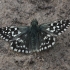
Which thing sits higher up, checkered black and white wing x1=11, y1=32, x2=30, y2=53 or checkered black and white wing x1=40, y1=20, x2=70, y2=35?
checkered black and white wing x1=40, y1=20, x2=70, y2=35

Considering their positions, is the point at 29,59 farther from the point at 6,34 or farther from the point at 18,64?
Answer: the point at 6,34

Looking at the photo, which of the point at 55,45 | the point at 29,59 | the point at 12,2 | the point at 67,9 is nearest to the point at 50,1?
the point at 67,9

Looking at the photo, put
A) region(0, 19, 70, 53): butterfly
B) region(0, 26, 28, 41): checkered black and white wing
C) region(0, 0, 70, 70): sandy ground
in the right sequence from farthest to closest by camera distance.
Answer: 1. region(0, 26, 28, 41): checkered black and white wing
2. region(0, 19, 70, 53): butterfly
3. region(0, 0, 70, 70): sandy ground

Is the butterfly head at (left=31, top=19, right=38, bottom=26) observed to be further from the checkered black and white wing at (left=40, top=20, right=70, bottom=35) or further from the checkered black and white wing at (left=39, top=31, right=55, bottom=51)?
A: the checkered black and white wing at (left=39, top=31, right=55, bottom=51)

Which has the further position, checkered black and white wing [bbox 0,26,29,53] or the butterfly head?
the butterfly head

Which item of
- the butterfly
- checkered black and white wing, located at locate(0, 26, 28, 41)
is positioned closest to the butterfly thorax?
the butterfly

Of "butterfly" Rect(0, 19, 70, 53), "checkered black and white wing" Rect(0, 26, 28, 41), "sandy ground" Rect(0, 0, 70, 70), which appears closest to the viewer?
"sandy ground" Rect(0, 0, 70, 70)

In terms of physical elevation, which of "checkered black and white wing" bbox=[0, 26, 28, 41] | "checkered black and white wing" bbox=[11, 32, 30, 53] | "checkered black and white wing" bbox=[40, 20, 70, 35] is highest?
"checkered black and white wing" bbox=[40, 20, 70, 35]
